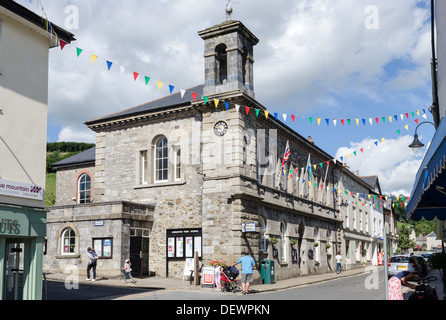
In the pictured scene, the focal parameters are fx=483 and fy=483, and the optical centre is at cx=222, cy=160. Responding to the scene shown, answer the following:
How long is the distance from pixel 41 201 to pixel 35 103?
8.82ft

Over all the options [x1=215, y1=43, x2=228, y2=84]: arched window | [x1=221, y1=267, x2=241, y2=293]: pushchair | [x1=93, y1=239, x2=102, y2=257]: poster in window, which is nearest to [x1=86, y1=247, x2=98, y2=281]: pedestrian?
[x1=93, y1=239, x2=102, y2=257]: poster in window

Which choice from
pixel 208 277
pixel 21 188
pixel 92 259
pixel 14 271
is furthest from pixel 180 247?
pixel 21 188

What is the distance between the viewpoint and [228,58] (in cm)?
2264

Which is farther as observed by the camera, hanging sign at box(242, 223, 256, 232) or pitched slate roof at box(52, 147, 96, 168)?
pitched slate roof at box(52, 147, 96, 168)

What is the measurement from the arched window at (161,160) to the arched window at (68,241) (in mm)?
4751

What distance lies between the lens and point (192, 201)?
886 inches

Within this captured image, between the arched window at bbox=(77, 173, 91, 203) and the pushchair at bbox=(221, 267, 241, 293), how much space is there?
13.2 m

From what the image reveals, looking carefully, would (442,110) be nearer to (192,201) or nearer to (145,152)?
(192,201)

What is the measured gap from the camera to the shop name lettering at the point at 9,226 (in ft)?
38.0

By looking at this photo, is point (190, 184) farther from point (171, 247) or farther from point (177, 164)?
point (171, 247)

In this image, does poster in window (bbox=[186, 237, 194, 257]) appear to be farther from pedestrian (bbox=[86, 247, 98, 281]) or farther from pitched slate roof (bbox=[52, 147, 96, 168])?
pitched slate roof (bbox=[52, 147, 96, 168])

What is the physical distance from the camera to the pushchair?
1772cm

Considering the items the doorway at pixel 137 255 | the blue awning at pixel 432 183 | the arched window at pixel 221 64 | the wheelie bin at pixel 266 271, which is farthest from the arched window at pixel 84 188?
the blue awning at pixel 432 183
